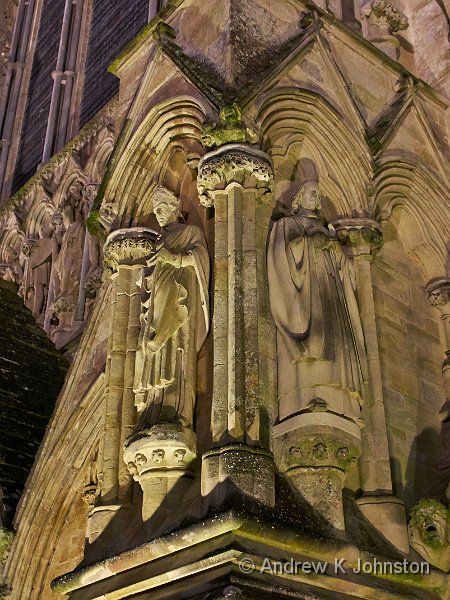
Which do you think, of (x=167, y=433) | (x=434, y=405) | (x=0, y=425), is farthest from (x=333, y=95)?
(x=0, y=425)

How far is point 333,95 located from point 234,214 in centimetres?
192

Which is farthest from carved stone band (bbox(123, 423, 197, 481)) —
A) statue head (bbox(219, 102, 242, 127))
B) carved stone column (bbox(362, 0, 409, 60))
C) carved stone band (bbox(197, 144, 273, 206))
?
carved stone column (bbox(362, 0, 409, 60))

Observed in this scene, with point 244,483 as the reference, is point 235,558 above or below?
below

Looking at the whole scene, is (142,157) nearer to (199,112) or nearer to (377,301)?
(199,112)

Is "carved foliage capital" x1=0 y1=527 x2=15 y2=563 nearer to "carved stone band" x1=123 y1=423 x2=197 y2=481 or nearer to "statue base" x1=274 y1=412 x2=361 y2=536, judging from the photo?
"carved stone band" x1=123 y1=423 x2=197 y2=481

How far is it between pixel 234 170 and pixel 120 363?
5.27 feet

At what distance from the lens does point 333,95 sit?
736 centimetres

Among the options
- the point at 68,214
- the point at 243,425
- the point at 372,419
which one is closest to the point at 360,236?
the point at 372,419

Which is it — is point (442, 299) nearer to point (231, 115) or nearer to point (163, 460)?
point (231, 115)

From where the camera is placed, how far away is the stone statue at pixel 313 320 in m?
5.62

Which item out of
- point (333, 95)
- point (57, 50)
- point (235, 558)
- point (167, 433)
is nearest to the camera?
point (235, 558)

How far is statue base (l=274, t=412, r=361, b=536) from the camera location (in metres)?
5.38

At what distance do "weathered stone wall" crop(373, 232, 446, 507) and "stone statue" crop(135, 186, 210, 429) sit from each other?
5.01 ft

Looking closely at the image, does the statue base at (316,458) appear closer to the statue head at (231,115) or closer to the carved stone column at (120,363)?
the carved stone column at (120,363)
